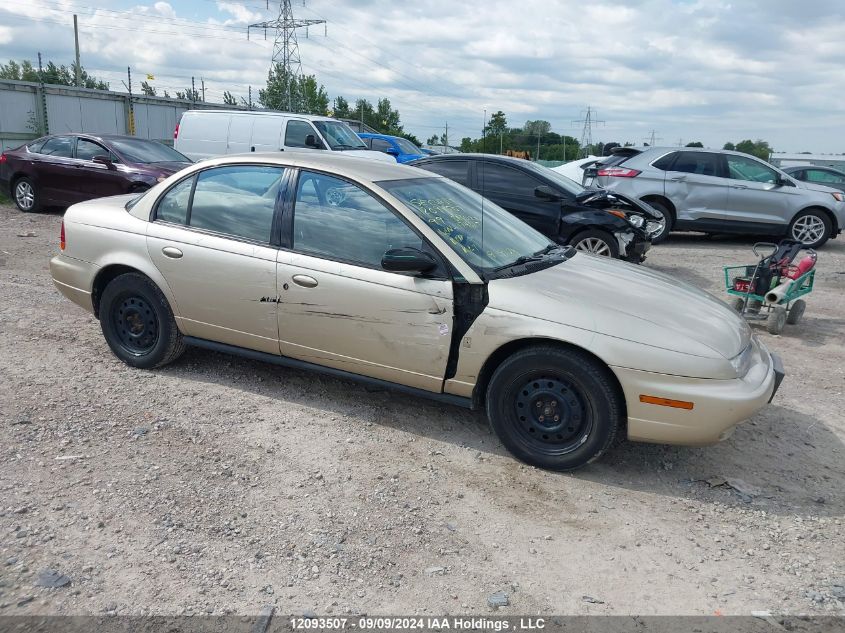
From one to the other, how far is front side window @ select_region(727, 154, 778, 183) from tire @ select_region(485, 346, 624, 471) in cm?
980

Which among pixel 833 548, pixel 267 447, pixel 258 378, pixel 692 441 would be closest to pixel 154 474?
pixel 267 447

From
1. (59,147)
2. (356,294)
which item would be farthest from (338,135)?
(356,294)

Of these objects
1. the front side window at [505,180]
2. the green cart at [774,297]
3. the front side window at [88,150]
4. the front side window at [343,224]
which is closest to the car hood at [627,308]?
the front side window at [343,224]

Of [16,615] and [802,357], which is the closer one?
[16,615]

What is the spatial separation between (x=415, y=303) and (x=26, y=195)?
11.5 m

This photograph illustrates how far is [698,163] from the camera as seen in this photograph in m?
12.1

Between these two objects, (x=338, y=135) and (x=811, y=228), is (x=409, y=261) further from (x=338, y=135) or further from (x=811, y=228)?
(x=338, y=135)

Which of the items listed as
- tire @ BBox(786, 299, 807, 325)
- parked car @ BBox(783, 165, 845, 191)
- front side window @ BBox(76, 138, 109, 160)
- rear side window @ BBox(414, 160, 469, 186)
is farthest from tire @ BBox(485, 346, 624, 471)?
parked car @ BBox(783, 165, 845, 191)

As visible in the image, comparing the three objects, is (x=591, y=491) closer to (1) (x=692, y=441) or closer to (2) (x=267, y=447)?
(1) (x=692, y=441)

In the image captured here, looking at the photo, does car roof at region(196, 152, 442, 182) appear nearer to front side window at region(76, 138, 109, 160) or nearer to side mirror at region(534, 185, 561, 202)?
side mirror at region(534, 185, 561, 202)

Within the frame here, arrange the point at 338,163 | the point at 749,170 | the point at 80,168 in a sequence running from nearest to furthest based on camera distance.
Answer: the point at 338,163 < the point at 80,168 < the point at 749,170

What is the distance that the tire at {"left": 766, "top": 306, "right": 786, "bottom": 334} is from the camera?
675 centimetres

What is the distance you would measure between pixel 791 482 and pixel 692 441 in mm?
824

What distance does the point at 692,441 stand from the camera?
12.0 feet
